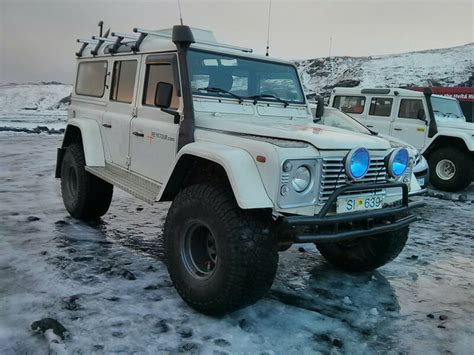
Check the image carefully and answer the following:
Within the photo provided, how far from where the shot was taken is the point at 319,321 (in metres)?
3.33

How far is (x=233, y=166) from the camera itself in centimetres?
294

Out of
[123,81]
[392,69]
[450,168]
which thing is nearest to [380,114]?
[450,168]

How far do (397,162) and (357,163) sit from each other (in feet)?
1.82

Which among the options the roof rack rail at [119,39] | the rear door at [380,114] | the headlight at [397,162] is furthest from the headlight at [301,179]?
the rear door at [380,114]

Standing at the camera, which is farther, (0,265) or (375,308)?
(0,265)

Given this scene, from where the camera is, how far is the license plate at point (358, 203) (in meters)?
3.15

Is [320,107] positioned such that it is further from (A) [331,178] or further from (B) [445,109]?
(B) [445,109]

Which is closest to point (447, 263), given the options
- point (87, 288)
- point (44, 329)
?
point (87, 288)

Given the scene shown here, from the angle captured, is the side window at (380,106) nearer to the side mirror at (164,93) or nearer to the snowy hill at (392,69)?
the side mirror at (164,93)

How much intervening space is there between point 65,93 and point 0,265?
50.4 meters

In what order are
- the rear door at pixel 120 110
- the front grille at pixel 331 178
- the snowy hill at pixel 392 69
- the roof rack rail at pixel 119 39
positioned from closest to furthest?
1. the front grille at pixel 331 178
2. the rear door at pixel 120 110
3. the roof rack rail at pixel 119 39
4. the snowy hill at pixel 392 69

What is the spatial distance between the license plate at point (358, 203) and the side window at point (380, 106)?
7300 mm

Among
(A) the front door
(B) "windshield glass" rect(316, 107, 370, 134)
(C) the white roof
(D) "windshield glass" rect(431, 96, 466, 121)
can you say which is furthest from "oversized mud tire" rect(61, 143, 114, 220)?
(D) "windshield glass" rect(431, 96, 466, 121)

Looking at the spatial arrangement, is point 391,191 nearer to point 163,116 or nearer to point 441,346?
point 441,346
